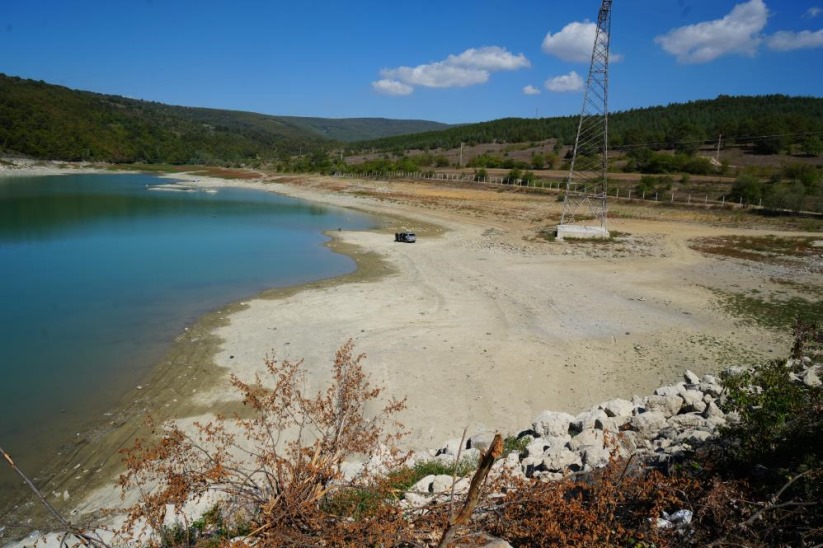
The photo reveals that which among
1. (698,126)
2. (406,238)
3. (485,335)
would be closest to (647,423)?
(485,335)

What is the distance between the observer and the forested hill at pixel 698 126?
60500mm

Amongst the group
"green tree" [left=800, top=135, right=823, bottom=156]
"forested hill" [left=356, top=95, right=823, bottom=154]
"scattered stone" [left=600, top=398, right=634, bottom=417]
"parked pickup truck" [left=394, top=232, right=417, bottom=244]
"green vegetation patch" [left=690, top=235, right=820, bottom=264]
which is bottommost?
"scattered stone" [left=600, top=398, right=634, bottom=417]

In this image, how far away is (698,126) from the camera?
7300 centimetres

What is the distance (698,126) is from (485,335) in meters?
75.6

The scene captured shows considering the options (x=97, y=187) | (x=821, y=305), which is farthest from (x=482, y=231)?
(x=97, y=187)

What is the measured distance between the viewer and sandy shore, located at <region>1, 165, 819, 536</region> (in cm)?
1048

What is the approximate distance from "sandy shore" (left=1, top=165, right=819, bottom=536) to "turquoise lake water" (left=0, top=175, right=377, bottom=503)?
1.19 metres

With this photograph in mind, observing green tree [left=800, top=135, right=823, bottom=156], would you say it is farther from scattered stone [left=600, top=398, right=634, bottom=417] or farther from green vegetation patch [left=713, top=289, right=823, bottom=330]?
scattered stone [left=600, top=398, right=634, bottom=417]

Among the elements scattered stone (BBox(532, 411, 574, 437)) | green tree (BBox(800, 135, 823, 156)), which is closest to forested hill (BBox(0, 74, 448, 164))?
Answer: green tree (BBox(800, 135, 823, 156))

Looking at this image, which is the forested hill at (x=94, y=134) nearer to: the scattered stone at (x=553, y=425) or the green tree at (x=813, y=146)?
the green tree at (x=813, y=146)

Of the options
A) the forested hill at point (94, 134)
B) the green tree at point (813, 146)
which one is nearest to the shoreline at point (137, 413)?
the green tree at point (813, 146)

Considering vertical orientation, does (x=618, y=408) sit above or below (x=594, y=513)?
below

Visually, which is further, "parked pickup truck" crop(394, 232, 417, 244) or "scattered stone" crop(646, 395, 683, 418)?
"parked pickup truck" crop(394, 232, 417, 244)

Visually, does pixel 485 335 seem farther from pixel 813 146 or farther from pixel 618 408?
pixel 813 146
